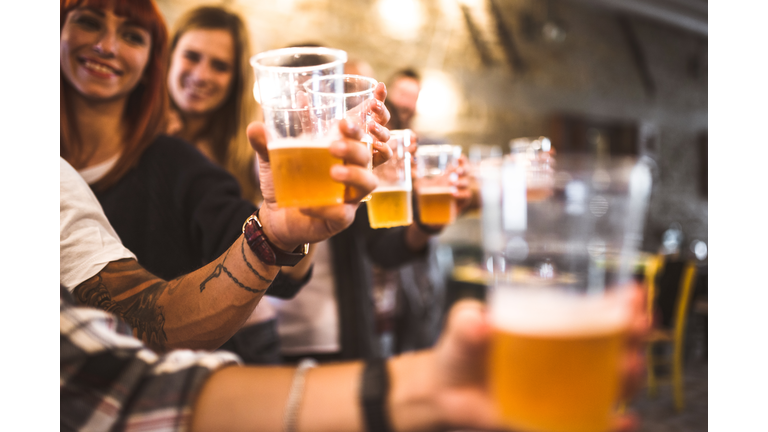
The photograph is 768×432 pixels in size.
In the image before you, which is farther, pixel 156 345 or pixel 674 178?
pixel 674 178

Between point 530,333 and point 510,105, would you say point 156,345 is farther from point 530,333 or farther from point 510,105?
point 510,105

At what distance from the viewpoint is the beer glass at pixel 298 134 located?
0.52 meters

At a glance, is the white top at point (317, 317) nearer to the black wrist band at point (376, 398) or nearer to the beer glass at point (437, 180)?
the beer glass at point (437, 180)

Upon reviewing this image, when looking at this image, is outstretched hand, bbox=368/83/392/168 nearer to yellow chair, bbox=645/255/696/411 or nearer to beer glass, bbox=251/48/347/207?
beer glass, bbox=251/48/347/207

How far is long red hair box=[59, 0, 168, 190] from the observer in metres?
0.89

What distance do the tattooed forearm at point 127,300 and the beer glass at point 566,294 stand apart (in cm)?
63

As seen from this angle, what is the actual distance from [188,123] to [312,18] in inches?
111

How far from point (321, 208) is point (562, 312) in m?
0.29

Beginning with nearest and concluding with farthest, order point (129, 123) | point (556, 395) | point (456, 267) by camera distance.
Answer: point (556, 395) → point (129, 123) → point (456, 267)

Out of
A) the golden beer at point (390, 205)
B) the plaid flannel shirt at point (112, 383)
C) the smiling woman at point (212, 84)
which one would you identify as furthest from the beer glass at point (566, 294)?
the smiling woman at point (212, 84)

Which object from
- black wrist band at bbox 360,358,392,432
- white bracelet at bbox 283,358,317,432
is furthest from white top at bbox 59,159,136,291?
black wrist band at bbox 360,358,392,432
